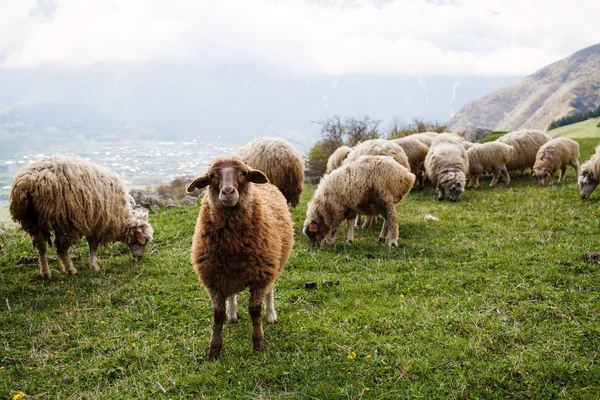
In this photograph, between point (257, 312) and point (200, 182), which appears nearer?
point (200, 182)

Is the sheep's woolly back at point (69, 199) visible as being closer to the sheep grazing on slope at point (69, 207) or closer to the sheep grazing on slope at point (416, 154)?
the sheep grazing on slope at point (69, 207)

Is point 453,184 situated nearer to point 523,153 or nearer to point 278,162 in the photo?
point 523,153

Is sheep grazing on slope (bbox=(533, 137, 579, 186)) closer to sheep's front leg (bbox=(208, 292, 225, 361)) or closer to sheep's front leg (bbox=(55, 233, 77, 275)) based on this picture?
sheep's front leg (bbox=(208, 292, 225, 361))

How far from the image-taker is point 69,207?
7.72m

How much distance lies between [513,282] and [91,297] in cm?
690

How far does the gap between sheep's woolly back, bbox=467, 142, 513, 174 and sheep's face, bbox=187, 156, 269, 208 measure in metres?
13.7

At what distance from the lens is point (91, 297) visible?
6789mm

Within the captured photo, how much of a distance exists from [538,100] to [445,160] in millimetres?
191323

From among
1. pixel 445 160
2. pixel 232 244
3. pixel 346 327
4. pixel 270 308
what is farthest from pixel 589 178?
pixel 232 244

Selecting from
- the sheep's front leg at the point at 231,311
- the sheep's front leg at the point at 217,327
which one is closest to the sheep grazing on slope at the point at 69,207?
the sheep's front leg at the point at 231,311

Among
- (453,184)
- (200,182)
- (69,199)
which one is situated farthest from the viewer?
(453,184)

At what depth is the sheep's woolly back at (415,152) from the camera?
53.6ft

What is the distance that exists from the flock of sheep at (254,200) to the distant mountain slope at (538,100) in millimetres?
141172

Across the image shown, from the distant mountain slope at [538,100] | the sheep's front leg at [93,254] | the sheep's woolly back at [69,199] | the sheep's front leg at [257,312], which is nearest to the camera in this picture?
the sheep's front leg at [257,312]
